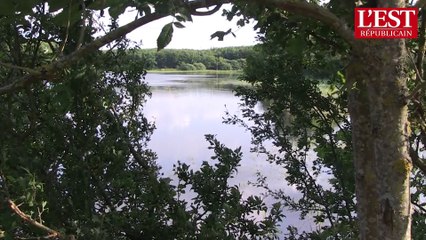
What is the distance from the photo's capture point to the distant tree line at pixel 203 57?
412 centimetres

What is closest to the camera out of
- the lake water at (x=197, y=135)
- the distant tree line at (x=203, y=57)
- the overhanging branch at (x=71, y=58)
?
the overhanging branch at (x=71, y=58)

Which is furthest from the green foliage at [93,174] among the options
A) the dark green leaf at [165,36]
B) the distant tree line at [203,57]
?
the dark green leaf at [165,36]

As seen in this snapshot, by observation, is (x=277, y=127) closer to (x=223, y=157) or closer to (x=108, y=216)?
(x=223, y=157)

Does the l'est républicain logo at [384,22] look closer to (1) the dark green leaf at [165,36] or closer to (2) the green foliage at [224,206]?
(1) the dark green leaf at [165,36]

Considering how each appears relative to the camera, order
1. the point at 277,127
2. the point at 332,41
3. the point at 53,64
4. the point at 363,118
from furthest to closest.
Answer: the point at 277,127
the point at 332,41
the point at 363,118
the point at 53,64

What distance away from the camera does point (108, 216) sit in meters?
2.86

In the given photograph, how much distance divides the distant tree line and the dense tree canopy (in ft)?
0.63

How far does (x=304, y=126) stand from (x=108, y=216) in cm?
269

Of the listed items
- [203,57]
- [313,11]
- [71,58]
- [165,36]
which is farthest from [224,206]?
[203,57]

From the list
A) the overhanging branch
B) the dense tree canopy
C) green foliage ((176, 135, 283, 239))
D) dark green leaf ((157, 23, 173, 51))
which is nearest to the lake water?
the dense tree canopy

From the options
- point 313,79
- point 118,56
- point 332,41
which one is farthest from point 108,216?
point 313,79

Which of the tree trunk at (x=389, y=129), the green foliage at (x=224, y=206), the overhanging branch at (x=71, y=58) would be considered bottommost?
the green foliage at (x=224, y=206)

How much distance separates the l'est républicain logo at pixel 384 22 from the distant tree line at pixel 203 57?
28.7 inches

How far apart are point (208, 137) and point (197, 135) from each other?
8856mm
